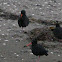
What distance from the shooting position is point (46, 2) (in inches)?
628

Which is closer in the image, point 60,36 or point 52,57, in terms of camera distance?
point 52,57

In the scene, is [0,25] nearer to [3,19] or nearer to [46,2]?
[3,19]

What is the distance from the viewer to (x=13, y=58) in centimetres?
986

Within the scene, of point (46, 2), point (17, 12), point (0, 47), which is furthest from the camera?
point (46, 2)

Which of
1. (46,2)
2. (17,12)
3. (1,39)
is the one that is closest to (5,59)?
(1,39)

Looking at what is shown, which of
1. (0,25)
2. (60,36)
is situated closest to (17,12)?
(0,25)

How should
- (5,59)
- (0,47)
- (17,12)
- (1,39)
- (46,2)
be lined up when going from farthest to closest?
1. (46,2)
2. (17,12)
3. (1,39)
4. (0,47)
5. (5,59)

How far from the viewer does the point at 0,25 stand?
13062 millimetres

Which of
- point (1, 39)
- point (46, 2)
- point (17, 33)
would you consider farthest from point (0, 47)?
point (46, 2)

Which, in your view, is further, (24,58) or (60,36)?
(60,36)

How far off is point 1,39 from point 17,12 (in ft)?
10.8

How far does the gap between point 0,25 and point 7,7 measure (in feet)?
7.24

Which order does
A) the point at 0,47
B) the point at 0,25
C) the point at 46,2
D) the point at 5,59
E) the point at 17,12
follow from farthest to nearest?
the point at 46,2
the point at 17,12
the point at 0,25
the point at 0,47
the point at 5,59

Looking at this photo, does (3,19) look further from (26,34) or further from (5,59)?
(5,59)
